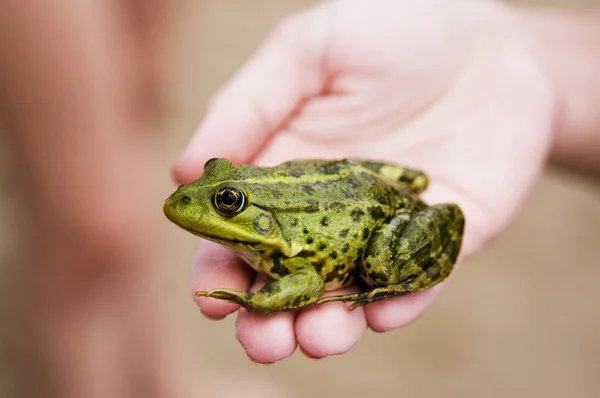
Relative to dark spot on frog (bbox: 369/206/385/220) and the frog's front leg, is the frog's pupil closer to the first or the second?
the frog's front leg

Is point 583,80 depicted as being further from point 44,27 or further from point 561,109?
point 44,27

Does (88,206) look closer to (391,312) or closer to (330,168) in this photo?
(330,168)

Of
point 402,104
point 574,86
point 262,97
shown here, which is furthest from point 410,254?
point 574,86

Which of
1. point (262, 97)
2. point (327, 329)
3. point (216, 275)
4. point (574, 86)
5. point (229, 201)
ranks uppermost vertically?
point (262, 97)

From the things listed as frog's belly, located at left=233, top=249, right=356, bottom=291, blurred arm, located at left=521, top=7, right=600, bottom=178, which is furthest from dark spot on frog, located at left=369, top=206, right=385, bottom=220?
blurred arm, located at left=521, top=7, right=600, bottom=178

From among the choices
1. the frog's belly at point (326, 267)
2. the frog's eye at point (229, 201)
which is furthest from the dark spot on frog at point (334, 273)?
the frog's eye at point (229, 201)

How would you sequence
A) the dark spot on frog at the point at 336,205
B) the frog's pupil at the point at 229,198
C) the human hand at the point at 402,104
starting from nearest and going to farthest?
the frog's pupil at the point at 229,198 → the dark spot on frog at the point at 336,205 → the human hand at the point at 402,104

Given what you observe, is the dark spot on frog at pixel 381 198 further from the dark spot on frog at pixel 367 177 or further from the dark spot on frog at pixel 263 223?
the dark spot on frog at pixel 263 223
